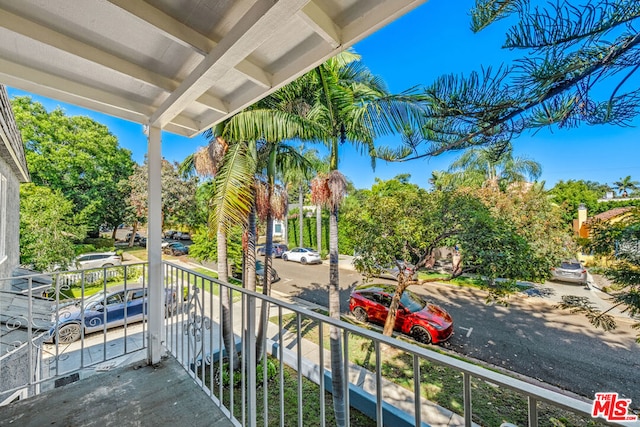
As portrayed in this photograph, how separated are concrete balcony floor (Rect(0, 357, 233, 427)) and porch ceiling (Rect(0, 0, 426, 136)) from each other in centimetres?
219

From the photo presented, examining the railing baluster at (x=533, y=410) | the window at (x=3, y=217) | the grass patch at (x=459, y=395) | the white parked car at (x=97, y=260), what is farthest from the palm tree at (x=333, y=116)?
the white parked car at (x=97, y=260)

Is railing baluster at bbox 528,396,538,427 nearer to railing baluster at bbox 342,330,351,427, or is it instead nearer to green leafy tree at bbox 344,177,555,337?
railing baluster at bbox 342,330,351,427

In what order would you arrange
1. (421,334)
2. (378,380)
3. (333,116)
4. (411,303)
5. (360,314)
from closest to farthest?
(378,380)
(333,116)
(421,334)
(411,303)
(360,314)

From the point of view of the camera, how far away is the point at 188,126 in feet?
8.73

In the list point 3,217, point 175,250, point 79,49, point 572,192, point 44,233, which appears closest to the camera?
point 79,49

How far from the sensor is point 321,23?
4.43 feet

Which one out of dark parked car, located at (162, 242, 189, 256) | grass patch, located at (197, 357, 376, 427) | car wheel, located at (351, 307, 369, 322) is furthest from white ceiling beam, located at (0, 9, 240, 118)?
dark parked car, located at (162, 242, 189, 256)

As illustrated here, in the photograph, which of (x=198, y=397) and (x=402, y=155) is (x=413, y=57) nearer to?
(x=402, y=155)

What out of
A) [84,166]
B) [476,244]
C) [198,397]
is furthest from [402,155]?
[84,166]

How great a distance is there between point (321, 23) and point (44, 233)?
11.2 metres

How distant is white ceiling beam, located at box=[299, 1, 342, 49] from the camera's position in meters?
1.28

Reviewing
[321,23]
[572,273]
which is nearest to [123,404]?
[321,23]

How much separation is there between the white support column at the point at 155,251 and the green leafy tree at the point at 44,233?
29.5 feet

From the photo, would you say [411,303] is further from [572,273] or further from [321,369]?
[572,273]
